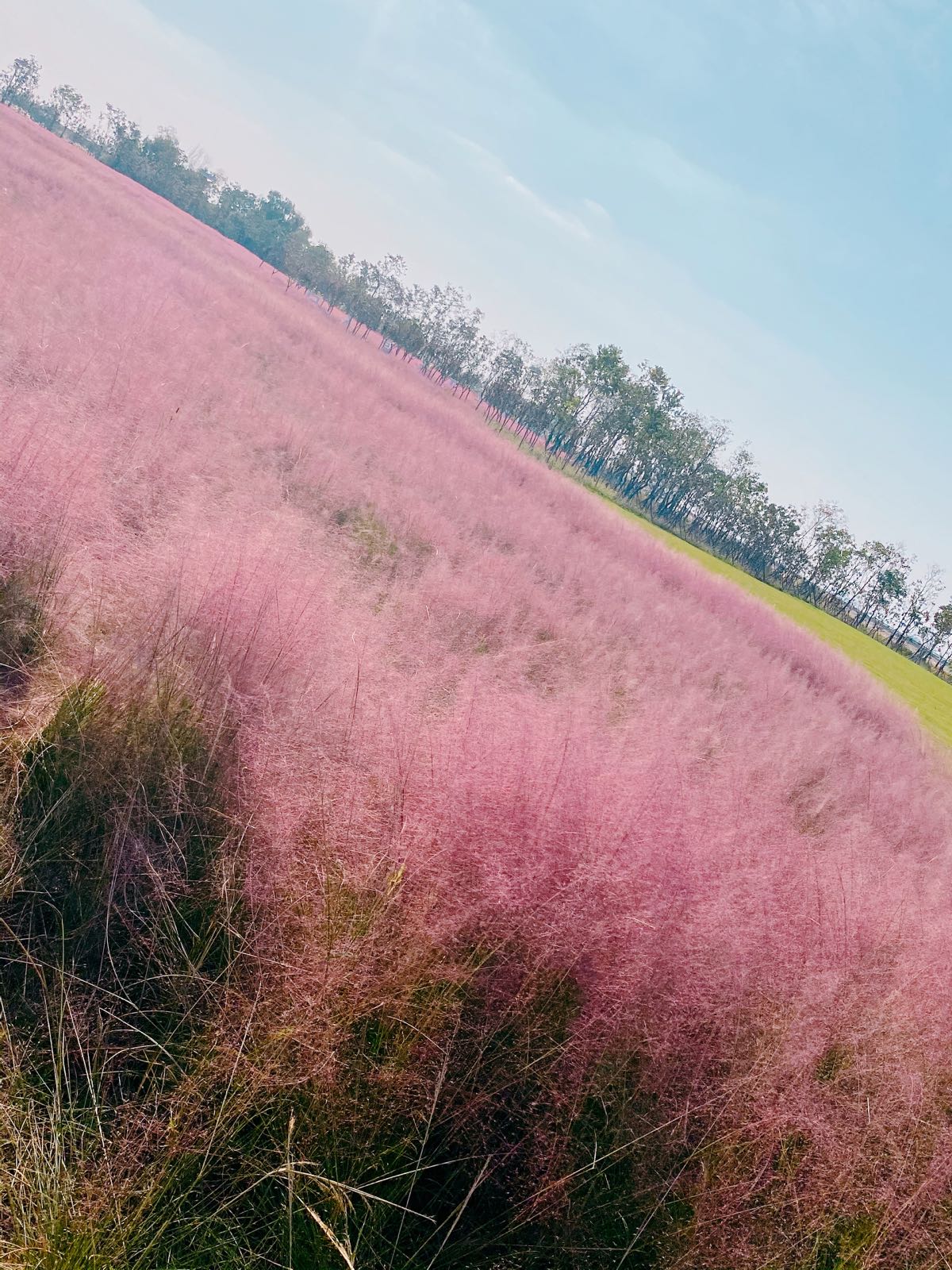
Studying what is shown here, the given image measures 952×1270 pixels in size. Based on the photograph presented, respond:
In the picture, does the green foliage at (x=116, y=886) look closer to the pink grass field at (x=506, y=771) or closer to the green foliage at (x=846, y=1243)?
the pink grass field at (x=506, y=771)

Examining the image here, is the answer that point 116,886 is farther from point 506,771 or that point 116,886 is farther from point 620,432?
point 620,432

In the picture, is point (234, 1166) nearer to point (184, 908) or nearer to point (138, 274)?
point (184, 908)

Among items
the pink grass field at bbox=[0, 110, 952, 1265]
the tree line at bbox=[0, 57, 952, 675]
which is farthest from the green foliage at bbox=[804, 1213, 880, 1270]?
the tree line at bbox=[0, 57, 952, 675]

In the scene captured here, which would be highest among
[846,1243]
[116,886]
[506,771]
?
[506,771]

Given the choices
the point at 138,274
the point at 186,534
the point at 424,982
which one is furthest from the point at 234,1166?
the point at 138,274

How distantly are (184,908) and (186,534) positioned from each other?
198 centimetres

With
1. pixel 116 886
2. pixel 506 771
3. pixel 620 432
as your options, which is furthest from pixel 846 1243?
pixel 620 432

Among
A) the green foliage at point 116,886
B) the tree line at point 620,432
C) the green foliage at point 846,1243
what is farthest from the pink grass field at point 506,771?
the tree line at point 620,432

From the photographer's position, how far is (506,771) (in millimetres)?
2240

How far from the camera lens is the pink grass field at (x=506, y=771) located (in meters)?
1.87

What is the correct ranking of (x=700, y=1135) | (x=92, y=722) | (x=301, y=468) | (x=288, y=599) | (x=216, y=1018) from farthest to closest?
(x=301, y=468) → (x=288, y=599) → (x=92, y=722) → (x=700, y=1135) → (x=216, y=1018)

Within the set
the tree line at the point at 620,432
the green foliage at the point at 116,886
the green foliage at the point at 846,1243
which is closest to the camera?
the green foliage at the point at 116,886

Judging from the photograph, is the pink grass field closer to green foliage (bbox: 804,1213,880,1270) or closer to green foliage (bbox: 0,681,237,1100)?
green foliage (bbox: 804,1213,880,1270)

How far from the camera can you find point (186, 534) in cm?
317
